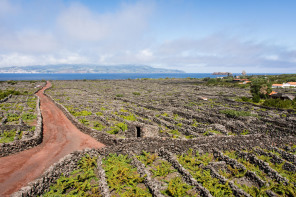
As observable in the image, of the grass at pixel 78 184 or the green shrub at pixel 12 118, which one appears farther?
the green shrub at pixel 12 118

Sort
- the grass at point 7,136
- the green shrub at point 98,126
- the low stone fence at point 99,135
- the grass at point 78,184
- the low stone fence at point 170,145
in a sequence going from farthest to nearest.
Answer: the green shrub at point 98,126 < the low stone fence at point 99,135 < the grass at point 7,136 < the low stone fence at point 170,145 < the grass at point 78,184

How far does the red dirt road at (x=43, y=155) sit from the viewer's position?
1581 centimetres

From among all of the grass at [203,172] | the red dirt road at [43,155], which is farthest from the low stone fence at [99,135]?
the grass at [203,172]

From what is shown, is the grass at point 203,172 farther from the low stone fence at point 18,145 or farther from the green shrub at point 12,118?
the green shrub at point 12,118

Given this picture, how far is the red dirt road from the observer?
15808mm

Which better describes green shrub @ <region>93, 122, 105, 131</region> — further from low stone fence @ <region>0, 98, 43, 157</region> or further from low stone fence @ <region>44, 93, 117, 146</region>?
low stone fence @ <region>0, 98, 43, 157</region>

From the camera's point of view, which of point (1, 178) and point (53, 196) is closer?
point (53, 196)

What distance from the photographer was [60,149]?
22.3m

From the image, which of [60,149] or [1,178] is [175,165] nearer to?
[60,149]

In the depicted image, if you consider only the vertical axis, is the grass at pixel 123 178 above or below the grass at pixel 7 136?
below

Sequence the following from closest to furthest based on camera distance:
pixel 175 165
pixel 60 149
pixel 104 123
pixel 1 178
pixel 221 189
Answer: pixel 221 189
pixel 1 178
pixel 175 165
pixel 60 149
pixel 104 123

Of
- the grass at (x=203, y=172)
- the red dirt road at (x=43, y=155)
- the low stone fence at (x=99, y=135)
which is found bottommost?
the red dirt road at (x=43, y=155)

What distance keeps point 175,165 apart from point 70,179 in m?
9.97

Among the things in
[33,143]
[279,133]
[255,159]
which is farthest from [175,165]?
[279,133]
